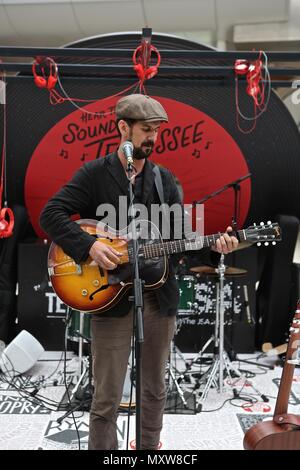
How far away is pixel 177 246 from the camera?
8.73ft

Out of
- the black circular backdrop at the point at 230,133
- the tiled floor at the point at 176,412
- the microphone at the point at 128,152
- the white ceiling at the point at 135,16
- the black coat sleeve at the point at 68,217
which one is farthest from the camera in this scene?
the white ceiling at the point at 135,16

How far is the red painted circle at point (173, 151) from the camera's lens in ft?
17.7

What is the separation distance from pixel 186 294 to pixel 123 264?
6.23ft

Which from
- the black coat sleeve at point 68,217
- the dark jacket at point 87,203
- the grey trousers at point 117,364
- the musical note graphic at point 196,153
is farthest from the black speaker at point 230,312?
the black coat sleeve at point 68,217

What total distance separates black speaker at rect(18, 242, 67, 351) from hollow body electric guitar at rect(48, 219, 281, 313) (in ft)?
8.93

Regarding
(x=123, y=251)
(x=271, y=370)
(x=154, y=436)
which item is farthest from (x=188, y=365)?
(x=123, y=251)

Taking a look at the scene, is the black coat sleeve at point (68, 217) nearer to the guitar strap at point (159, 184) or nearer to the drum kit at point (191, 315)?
the guitar strap at point (159, 184)

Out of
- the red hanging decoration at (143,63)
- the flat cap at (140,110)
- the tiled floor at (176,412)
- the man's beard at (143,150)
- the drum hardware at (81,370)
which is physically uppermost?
the red hanging decoration at (143,63)

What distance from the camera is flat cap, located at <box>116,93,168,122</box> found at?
2438 mm

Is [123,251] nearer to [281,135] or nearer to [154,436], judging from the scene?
[154,436]

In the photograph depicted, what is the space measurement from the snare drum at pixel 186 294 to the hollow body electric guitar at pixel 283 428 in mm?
1700

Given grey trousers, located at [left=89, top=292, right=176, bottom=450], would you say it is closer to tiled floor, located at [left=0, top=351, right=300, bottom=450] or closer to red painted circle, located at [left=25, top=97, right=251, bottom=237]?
tiled floor, located at [left=0, top=351, right=300, bottom=450]

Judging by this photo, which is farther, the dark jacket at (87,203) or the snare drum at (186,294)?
the snare drum at (186,294)
